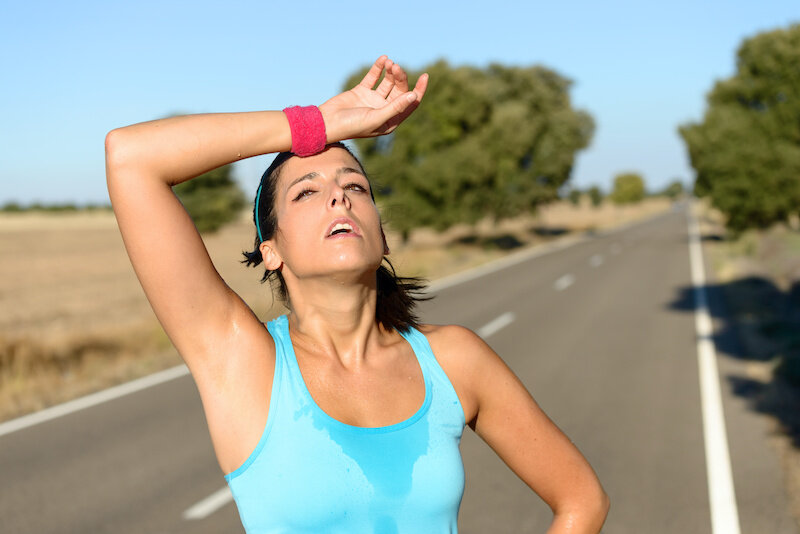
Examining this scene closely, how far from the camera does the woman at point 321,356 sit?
1.60m

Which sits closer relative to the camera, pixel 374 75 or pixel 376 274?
pixel 374 75

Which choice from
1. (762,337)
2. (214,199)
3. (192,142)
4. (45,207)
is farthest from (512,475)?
(45,207)

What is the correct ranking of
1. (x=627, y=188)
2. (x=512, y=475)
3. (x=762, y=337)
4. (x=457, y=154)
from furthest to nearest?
(x=627, y=188)
(x=457, y=154)
(x=762, y=337)
(x=512, y=475)

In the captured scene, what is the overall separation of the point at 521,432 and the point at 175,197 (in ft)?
3.54

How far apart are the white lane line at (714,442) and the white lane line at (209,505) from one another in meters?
3.73

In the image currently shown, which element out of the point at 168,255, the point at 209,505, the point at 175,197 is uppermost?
the point at 175,197

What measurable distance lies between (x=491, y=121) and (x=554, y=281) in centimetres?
1728

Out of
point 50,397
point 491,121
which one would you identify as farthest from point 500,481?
point 491,121

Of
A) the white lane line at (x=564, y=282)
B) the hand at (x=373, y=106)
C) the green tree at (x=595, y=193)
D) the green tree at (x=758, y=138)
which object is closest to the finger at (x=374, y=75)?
the hand at (x=373, y=106)

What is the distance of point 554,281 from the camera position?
838 inches

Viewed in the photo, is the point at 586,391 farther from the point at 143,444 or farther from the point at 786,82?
the point at 786,82

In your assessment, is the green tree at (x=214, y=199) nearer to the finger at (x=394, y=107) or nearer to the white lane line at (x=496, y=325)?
the white lane line at (x=496, y=325)

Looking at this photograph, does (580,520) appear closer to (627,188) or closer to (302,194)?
(302,194)

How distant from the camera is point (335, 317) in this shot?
1.94 m
